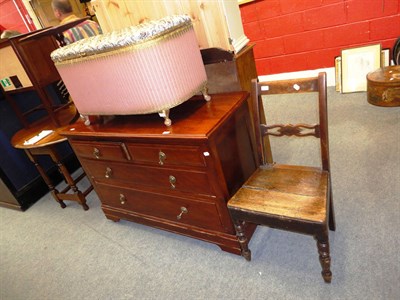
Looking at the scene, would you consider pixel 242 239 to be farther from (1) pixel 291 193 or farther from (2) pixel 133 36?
(2) pixel 133 36

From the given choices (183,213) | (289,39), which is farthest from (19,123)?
(289,39)

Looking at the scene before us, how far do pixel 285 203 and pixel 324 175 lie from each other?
285mm

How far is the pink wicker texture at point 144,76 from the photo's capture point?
1.28 meters

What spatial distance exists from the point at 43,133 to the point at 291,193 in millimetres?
2047

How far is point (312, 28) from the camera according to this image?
316 centimetres

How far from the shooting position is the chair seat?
1.24m

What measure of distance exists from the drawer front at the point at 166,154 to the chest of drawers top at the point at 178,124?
0.23 feet

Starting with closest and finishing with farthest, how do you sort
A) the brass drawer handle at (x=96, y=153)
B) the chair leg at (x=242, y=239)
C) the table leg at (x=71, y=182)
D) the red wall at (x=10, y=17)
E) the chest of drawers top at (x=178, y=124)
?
the chest of drawers top at (x=178, y=124), the chair leg at (x=242, y=239), the brass drawer handle at (x=96, y=153), the table leg at (x=71, y=182), the red wall at (x=10, y=17)

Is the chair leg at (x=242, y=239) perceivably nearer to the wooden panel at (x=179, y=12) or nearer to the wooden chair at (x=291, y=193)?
the wooden chair at (x=291, y=193)

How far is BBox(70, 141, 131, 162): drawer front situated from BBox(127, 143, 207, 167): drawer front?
0.07m

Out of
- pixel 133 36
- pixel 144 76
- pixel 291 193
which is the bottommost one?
pixel 291 193

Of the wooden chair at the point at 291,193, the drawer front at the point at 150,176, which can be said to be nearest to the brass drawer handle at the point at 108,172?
the drawer front at the point at 150,176

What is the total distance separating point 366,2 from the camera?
2801 mm

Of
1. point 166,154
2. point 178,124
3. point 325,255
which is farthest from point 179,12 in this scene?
point 325,255
